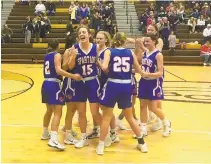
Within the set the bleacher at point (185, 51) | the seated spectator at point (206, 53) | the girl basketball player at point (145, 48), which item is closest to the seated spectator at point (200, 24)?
the bleacher at point (185, 51)

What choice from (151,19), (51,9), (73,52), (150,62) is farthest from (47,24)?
(73,52)

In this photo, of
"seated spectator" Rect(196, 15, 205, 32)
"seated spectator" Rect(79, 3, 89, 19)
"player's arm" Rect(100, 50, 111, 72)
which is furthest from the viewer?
"seated spectator" Rect(79, 3, 89, 19)

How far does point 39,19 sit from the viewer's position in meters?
18.5

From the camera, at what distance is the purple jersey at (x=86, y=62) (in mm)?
5109

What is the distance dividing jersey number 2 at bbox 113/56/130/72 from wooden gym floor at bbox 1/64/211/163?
43.6 inches

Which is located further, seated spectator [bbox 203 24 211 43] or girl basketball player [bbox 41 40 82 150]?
seated spectator [bbox 203 24 211 43]

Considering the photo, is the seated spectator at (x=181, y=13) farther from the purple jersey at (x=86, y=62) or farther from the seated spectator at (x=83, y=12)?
the purple jersey at (x=86, y=62)

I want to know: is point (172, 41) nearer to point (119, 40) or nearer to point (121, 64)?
point (119, 40)

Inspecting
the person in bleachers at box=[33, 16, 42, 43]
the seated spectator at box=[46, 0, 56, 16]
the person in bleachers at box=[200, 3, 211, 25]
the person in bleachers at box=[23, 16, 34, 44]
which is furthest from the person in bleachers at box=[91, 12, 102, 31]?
the person in bleachers at box=[200, 3, 211, 25]

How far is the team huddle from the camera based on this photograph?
193 inches

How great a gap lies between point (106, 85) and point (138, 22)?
15.8 m

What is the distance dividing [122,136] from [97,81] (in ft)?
3.67

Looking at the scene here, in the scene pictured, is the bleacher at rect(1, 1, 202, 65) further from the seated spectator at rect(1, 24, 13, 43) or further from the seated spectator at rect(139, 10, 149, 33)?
the seated spectator at rect(139, 10, 149, 33)

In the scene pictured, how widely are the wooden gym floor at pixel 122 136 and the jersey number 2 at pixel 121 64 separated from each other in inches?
43.6
